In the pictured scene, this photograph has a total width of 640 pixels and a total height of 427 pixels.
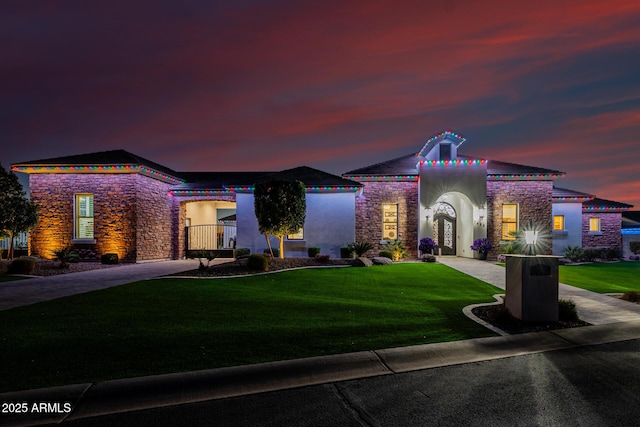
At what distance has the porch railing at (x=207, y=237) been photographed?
22028 mm

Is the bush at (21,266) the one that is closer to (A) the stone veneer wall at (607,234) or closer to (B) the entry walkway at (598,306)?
(B) the entry walkway at (598,306)

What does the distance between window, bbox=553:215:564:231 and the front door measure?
23.4 ft

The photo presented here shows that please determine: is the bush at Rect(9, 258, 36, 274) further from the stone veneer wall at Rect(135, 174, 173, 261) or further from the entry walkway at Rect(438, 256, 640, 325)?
the entry walkway at Rect(438, 256, 640, 325)

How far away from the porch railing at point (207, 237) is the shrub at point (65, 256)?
19.6 ft

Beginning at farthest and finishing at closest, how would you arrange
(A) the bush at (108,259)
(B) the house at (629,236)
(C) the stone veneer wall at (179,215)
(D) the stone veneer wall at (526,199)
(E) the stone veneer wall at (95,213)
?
(B) the house at (629,236)
(D) the stone veneer wall at (526,199)
(C) the stone veneer wall at (179,215)
(E) the stone veneer wall at (95,213)
(A) the bush at (108,259)

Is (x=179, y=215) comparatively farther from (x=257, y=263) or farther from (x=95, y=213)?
(x=257, y=263)

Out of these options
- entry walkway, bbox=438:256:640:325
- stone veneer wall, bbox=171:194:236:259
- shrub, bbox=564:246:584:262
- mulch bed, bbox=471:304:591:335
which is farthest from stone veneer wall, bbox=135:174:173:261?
shrub, bbox=564:246:584:262

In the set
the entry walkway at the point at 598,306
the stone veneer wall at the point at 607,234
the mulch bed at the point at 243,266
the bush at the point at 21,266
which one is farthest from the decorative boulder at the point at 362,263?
the stone veneer wall at the point at 607,234

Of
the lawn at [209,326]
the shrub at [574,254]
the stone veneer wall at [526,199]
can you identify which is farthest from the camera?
the stone veneer wall at [526,199]

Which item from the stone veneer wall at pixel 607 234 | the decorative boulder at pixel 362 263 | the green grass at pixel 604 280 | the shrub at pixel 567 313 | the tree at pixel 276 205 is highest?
the tree at pixel 276 205

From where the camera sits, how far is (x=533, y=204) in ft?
68.8

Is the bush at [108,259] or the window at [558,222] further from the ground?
the window at [558,222]

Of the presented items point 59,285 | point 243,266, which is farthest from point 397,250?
point 59,285

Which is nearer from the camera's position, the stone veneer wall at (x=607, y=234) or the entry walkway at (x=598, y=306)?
the entry walkway at (x=598, y=306)
